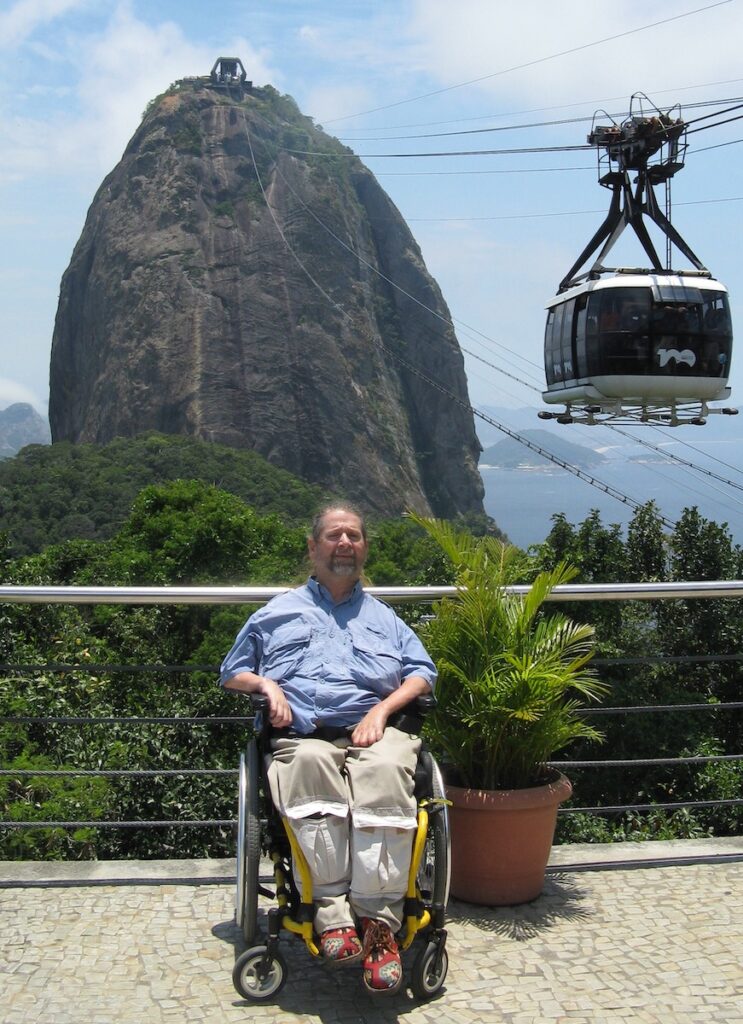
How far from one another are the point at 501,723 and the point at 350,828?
862 millimetres

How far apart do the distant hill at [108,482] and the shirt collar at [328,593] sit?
79.4m

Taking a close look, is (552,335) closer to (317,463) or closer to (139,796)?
(139,796)

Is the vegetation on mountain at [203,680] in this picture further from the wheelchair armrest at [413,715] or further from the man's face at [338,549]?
the wheelchair armrest at [413,715]

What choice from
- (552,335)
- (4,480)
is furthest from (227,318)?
(552,335)

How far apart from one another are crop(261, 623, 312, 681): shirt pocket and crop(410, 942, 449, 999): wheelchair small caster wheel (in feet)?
2.86

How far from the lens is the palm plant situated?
3672 mm

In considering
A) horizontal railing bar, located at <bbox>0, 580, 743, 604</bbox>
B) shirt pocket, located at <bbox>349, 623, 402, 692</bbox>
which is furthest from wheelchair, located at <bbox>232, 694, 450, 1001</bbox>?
horizontal railing bar, located at <bbox>0, 580, 743, 604</bbox>

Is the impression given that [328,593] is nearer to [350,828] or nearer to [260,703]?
[260,703]

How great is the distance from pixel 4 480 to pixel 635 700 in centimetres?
7839

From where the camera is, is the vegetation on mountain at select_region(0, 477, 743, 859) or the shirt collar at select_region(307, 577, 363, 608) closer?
the shirt collar at select_region(307, 577, 363, 608)

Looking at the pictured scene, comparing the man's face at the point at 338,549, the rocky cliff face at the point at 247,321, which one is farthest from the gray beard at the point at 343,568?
the rocky cliff face at the point at 247,321

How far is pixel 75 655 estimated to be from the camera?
1970cm

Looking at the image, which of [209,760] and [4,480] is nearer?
[209,760]

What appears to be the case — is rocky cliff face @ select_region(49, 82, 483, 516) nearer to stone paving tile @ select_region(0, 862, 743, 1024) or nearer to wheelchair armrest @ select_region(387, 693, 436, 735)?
stone paving tile @ select_region(0, 862, 743, 1024)
